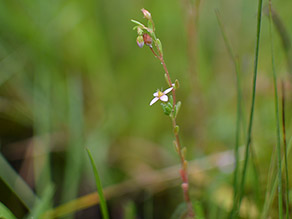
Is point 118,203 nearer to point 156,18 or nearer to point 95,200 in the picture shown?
point 95,200

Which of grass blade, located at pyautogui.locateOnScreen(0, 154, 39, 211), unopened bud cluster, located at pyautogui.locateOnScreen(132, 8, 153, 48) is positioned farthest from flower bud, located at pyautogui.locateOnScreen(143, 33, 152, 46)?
grass blade, located at pyautogui.locateOnScreen(0, 154, 39, 211)

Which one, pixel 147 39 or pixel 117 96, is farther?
pixel 117 96

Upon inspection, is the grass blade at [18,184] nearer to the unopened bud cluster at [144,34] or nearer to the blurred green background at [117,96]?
the blurred green background at [117,96]

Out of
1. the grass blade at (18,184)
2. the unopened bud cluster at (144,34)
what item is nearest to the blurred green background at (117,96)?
the grass blade at (18,184)

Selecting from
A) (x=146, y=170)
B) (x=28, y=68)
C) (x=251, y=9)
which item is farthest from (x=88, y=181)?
(x=251, y=9)

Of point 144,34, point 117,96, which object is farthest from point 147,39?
point 117,96

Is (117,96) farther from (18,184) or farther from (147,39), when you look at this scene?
(147,39)

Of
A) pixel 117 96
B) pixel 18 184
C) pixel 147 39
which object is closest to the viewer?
pixel 147 39

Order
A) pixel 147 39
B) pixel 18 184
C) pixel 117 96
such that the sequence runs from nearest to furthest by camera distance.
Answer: pixel 147 39 < pixel 18 184 < pixel 117 96

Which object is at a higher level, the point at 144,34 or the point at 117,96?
the point at 117,96
